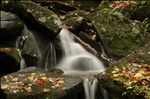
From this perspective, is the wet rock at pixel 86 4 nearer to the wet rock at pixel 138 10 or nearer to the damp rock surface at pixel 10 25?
the wet rock at pixel 138 10

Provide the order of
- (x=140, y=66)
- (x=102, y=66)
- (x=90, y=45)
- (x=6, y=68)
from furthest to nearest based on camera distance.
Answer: (x=90, y=45) < (x=102, y=66) < (x=6, y=68) < (x=140, y=66)

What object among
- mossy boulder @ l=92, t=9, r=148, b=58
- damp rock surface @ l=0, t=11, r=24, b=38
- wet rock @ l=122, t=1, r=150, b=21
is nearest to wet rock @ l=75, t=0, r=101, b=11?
wet rock @ l=122, t=1, r=150, b=21

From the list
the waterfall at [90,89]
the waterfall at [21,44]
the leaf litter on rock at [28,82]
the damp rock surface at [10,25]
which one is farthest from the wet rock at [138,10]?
the leaf litter on rock at [28,82]

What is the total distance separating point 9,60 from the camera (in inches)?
279

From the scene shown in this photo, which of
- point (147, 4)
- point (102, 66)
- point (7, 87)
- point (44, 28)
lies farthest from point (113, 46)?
point (7, 87)

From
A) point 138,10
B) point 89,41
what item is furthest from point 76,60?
point 138,10

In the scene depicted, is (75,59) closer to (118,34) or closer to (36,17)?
(118,34)

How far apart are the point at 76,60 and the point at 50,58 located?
2.95ft

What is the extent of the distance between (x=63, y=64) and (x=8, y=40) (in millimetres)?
2031

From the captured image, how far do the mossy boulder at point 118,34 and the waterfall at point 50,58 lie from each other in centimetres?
176

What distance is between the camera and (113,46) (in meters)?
8.63

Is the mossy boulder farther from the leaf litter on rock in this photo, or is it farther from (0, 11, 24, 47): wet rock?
the leaf litter on rock

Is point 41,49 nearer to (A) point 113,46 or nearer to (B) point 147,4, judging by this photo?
(A) point 113,46

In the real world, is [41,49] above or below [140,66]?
above
